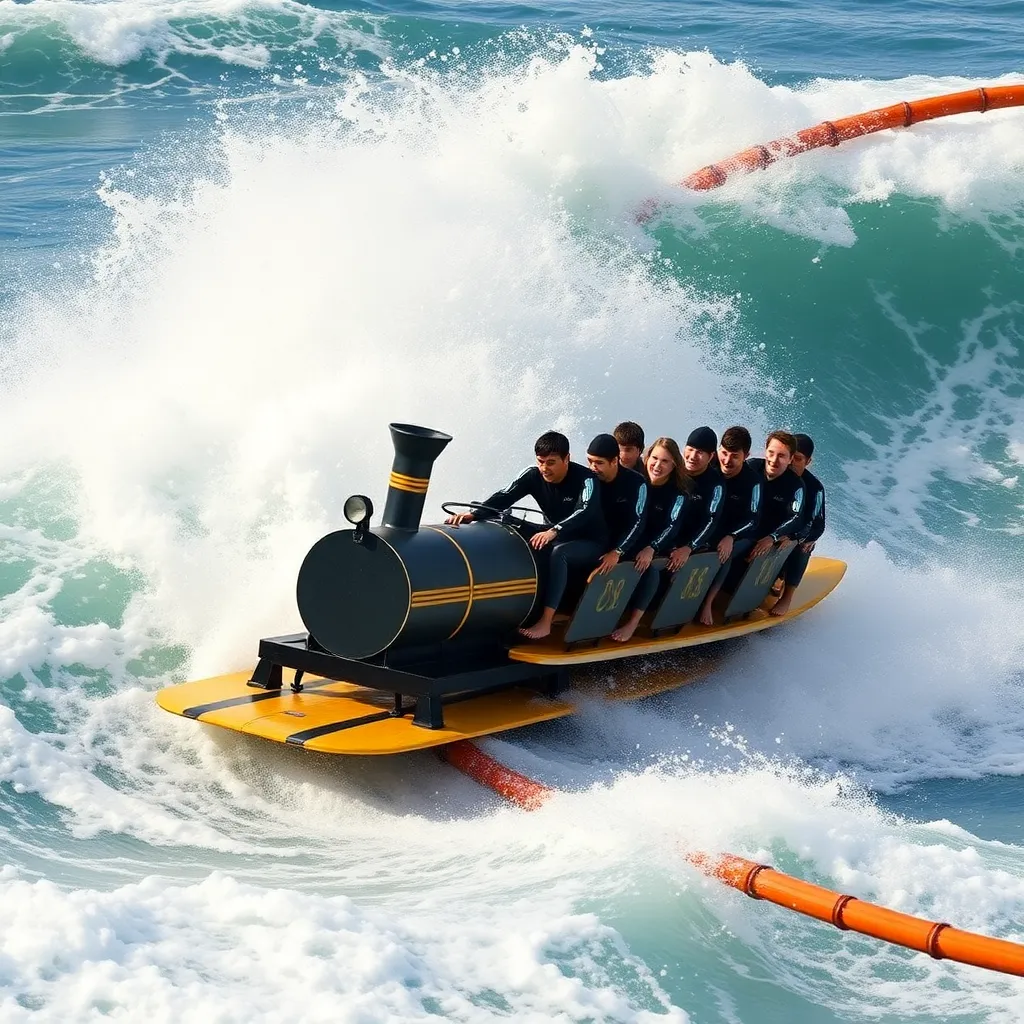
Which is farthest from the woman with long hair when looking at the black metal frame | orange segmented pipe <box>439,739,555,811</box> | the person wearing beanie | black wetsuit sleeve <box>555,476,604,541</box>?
orange segmented pipe <box>439,739,555,811</box>

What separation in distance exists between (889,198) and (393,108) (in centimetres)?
510

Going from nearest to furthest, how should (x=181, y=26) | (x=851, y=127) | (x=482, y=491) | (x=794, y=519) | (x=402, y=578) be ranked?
(x=402, y=578), (x=794, y=519), (x=482, y=491), (x=851, y=127), (x=181, y=26)

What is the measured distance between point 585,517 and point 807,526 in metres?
1.84

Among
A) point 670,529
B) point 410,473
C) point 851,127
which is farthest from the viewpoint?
point 851,127

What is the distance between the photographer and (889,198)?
16312mm

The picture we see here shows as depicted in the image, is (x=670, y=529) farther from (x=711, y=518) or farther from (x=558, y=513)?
(x=558, y=513)

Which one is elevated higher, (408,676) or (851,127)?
(851,127)

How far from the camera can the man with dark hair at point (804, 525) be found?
9641 millimetres

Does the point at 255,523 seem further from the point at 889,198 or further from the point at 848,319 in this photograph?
the point at 889,198

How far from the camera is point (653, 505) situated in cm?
881

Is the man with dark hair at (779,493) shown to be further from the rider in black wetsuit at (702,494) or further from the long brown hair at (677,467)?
the long brown hair at (677,467)

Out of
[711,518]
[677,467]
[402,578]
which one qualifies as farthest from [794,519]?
[402,578]

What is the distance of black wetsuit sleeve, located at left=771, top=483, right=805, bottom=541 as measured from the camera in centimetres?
950

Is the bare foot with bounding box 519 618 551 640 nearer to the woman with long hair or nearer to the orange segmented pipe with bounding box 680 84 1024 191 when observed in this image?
the woman with long hair
